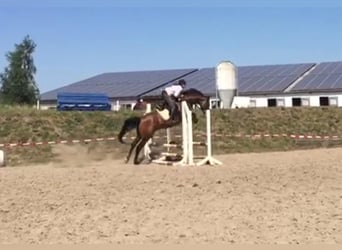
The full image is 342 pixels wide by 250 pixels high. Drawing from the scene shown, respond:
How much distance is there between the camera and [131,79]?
210 ft

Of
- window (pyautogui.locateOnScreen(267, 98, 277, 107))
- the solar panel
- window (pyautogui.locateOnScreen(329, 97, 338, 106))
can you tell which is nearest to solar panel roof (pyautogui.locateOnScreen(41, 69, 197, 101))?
the solar panel

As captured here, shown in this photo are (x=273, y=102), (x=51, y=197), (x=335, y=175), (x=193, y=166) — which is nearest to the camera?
(x=51, y=197)

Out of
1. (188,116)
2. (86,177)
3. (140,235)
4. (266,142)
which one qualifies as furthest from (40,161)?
(140,235)

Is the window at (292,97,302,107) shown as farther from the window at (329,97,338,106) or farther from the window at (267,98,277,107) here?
the window at (329,97,338,106)

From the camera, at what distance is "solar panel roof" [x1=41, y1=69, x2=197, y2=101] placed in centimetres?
5631

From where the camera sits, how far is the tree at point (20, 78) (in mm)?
66562

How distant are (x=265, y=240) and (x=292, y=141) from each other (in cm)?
2172

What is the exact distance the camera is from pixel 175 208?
8.73 m

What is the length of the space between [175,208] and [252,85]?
42385 mm

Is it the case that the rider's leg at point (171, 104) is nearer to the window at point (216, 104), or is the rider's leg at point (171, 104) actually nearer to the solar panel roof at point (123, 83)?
the window at point (216, 104)

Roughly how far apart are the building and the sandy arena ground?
87.6 feet

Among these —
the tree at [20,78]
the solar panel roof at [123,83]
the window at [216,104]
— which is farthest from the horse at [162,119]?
the tree at [20,78]

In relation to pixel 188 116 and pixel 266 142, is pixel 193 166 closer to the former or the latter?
pixel 188 116

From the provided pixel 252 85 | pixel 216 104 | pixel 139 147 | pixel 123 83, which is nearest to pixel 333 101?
pixel 252 85
